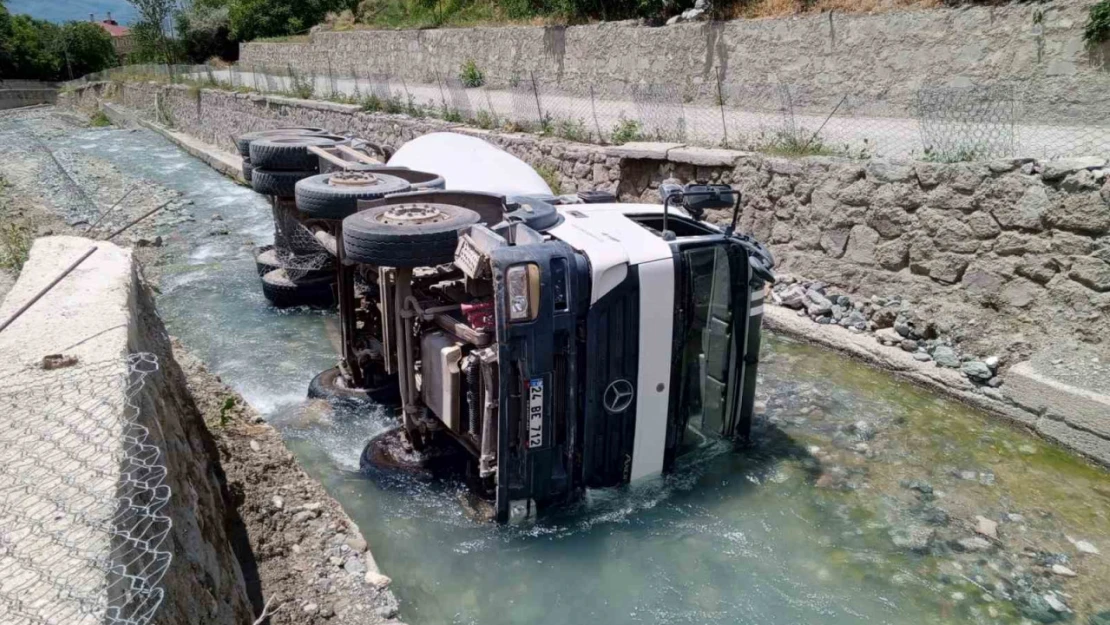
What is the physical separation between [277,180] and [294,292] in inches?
51.1

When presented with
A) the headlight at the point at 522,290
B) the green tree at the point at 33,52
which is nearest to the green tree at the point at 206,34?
the green tree at the point at 33,52

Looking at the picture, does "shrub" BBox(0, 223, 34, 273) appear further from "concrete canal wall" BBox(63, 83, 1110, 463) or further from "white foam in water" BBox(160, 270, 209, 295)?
"concrete canal wall" BBox(63, 83, 1110, 463)

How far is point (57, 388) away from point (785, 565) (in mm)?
3619

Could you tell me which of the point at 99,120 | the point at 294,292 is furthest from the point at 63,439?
the point at 99,120

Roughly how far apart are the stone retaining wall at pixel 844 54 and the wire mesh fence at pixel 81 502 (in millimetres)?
9263

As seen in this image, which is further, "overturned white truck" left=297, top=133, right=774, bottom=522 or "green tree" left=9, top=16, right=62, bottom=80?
"green tree" left=9, top=16, right=62, bottom=80

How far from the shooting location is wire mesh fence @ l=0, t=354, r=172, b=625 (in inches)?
66.8

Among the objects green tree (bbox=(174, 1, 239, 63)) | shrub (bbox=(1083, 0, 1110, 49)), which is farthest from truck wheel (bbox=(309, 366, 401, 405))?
green tree (bbox=(174, 1, 239, 63))

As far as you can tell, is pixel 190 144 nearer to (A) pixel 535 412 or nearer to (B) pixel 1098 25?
(A) pixel 535 412

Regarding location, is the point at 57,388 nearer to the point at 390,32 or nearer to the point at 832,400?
the point at 832,400

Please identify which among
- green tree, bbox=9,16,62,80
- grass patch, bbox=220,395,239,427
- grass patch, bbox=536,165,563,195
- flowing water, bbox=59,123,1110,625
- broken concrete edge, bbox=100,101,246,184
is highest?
green tree, bbox=9,16,62,80

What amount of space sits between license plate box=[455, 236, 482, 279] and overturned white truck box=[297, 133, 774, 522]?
0.01m

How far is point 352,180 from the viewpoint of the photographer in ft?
18.9

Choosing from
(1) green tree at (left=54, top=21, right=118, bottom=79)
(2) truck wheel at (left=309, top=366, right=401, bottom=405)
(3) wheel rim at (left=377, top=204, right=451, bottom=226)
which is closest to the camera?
(3) wheel rim at (left=377, top=204, right=451, bottom=226)
